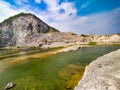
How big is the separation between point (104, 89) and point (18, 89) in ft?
81.5

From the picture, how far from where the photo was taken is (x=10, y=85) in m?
41.8

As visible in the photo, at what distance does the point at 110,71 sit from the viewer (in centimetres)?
2995

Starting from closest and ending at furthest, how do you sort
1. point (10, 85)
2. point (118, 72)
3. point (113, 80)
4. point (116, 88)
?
point (116, 88)
point (113, 80)
point (118, 72)
point (10, 85)

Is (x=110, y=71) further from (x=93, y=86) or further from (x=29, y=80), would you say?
(x=29, y=80)

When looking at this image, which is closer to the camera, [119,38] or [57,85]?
[57,85]

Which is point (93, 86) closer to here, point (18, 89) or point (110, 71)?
point (110, 71)

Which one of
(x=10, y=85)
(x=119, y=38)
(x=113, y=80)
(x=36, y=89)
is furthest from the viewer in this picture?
(x=119, y=38)

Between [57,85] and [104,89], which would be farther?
[57,85]

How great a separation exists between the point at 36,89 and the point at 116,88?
22.1m

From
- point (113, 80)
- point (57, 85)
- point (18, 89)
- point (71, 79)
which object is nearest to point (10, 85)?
point (18, 89)

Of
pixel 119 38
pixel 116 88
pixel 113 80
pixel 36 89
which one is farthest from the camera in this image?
pixel 119 38

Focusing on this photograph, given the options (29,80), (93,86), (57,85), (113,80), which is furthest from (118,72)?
(29,80)

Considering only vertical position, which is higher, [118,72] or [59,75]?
[118,72]

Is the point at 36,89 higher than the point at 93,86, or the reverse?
the point at 93,86
